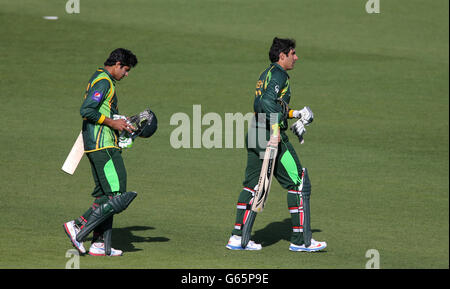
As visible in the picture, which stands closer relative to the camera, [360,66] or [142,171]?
[142,171]

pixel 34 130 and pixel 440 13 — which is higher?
pixel 440 13

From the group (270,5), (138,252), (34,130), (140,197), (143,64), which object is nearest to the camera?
(138,252)

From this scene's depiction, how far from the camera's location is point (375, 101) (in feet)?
67.1

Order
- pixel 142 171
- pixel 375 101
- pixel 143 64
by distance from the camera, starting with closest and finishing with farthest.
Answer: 1. pixel 142 171
2. pixel 375 101
3. pixel 143 64

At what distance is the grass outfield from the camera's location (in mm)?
10250

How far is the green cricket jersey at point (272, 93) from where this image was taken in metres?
9.51

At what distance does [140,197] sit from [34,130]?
4806mm

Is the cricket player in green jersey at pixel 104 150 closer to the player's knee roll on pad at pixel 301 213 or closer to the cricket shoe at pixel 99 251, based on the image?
the cricket shoe at pixel 99 251

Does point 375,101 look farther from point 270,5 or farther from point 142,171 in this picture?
point 270,5

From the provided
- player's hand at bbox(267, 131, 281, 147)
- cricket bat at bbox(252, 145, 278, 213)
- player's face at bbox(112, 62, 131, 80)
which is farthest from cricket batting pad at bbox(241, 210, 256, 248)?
player's face at bbox(112, 62, 131, 80)

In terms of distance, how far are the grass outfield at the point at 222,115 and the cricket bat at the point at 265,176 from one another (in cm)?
65

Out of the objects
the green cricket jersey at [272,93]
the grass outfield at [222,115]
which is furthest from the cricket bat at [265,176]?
the grass outfield at [222,115]

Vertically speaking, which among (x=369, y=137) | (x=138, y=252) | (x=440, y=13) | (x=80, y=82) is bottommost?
(x=138, y=252)

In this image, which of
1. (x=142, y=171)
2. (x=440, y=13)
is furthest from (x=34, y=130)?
(x=440, y=13)
